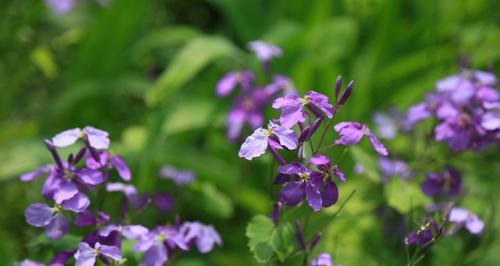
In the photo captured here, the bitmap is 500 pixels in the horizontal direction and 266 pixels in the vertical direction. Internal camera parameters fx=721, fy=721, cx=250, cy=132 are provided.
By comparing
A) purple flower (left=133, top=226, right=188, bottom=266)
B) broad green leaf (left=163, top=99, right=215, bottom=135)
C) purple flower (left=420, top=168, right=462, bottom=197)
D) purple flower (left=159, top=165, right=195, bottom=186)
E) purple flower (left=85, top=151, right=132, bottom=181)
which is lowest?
broad green leaf (left=163, top=99, right=215, bottom=135)

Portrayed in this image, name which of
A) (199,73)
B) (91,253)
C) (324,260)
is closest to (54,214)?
(91,253)

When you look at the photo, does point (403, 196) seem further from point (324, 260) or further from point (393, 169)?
point (324, 260)

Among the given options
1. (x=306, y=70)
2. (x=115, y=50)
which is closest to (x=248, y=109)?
(x=306, y=70)

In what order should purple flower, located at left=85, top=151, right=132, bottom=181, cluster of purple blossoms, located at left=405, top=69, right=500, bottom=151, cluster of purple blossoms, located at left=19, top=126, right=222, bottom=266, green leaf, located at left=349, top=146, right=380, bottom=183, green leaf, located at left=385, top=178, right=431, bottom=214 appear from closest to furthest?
cluster of purple blossoms, located at left=19, top=126, right=222, bottom=266 → purple flower, located at left=85, top=151, right=132, bottom=181 → cluster of purple blossoms, located at left=405, top=69, right=500, bottom=151 → green leaf, located at left=385, top=178, right=431, bottom=214 → green leaf, located at left=349, top=146, right=380, bottom=183

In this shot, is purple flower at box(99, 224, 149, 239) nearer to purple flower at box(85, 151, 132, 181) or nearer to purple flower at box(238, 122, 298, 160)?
purple flower at box(85, 151, 132, 181)

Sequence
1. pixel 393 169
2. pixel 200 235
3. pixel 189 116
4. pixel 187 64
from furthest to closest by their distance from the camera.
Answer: pixel 189 116
pixel 187 64
pixel 393 169
pixel 200 235

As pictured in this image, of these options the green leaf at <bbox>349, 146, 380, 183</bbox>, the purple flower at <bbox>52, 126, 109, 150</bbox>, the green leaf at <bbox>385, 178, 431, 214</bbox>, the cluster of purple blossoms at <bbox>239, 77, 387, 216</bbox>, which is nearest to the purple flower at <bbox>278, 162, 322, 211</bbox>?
the cluster of purple blossoms at <bbox>239, 77, 387, 216</bbox>

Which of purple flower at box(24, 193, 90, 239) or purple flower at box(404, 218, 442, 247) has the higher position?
purple flower at box(24, 193, 90, 239)
